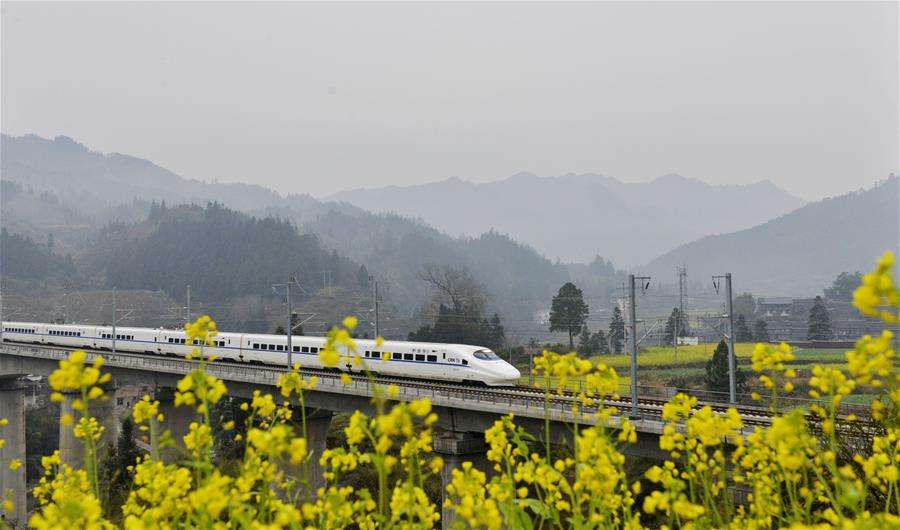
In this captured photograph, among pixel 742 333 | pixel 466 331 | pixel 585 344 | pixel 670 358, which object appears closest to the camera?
pixel 670 358

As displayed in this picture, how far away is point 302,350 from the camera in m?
40.0

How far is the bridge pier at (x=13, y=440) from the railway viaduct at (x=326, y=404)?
0.28 ft

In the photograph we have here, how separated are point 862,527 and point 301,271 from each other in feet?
633

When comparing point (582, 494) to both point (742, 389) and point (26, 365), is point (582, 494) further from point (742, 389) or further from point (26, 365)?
point (26, 365)

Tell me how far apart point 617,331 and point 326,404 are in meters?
72.2

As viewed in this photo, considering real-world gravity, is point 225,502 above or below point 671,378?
above

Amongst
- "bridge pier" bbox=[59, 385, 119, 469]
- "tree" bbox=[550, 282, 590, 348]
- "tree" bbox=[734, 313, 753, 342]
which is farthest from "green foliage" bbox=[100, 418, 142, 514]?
"tree" bbox=[734, 313, 753, 342]

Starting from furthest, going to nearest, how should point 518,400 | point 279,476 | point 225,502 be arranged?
1. point 518,400
2. point 279,476
3. point 225,502

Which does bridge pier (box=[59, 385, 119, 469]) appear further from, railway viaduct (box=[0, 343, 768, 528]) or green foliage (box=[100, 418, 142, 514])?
green foliage (box=[100, 418, 142, 514])

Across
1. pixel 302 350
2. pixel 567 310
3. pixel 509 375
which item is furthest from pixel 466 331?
pixel 509 375

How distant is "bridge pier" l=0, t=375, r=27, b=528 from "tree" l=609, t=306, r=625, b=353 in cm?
6816

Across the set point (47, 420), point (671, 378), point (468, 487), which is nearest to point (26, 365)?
point (47, 420)

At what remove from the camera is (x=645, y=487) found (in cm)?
3916

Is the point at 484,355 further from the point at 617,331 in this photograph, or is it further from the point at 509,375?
the point at 617,331
